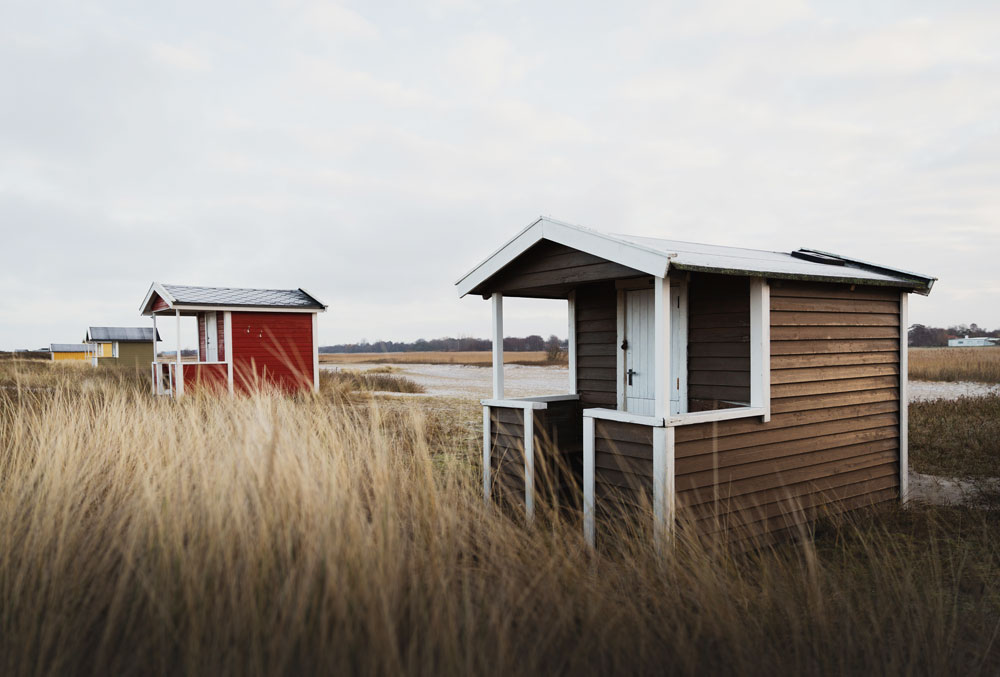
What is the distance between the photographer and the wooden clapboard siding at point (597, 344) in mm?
7383

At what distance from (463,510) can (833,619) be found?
80.8 inches

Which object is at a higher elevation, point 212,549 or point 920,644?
point 212,549

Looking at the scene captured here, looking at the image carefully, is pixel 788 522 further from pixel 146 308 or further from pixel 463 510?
pixel 146 308

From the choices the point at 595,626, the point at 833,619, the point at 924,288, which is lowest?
the point at 833,619

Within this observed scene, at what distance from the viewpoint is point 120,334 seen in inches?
1896

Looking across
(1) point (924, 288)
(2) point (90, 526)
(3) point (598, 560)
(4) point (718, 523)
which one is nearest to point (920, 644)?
(3) point (598, 560)

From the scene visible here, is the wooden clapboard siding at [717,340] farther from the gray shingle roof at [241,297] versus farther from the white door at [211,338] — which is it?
the white door at [211,338]

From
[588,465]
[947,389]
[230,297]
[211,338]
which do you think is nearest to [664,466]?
[588,465]

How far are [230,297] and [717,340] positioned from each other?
15.4 m

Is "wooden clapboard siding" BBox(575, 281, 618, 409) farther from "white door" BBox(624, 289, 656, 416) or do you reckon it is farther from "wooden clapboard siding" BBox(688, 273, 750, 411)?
"wooden clapboard siding" BBox(688, 273, 750, 411)

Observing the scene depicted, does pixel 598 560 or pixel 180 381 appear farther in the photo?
pixel 180 381

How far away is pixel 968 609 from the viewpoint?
4.27 m

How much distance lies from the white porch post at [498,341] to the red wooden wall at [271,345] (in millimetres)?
11341

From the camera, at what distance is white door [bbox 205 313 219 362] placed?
1803 centimetres
